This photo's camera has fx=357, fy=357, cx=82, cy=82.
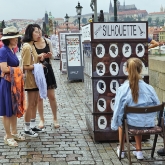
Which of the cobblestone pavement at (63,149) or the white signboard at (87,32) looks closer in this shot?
the cobblestone pavement at (63,149)

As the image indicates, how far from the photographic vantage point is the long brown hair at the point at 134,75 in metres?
4.16

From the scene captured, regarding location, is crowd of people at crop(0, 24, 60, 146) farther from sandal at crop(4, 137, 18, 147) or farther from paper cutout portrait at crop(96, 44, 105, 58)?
paper cutout portrait at crop(96, 44, 105, 58)

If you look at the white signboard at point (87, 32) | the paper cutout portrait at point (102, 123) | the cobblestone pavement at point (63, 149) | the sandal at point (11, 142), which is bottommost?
the cobblestone pavement at point (63, 149)

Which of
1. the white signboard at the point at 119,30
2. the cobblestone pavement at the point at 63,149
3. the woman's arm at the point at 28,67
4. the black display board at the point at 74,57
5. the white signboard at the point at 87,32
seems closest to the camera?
the cobblestone pavement at the point at 63,149

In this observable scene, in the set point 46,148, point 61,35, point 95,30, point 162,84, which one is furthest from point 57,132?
point 61,35

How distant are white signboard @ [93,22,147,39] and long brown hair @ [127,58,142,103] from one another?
914mm

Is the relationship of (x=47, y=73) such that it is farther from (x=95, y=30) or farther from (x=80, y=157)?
(x=80, y=157)

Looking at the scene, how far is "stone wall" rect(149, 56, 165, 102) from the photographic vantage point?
23.5 feet

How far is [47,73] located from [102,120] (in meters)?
1.30

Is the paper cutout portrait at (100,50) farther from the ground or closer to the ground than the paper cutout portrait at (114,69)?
farther from the ground

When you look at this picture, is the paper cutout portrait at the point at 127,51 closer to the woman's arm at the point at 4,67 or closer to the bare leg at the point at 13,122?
the woman's arm at the point at 4,67

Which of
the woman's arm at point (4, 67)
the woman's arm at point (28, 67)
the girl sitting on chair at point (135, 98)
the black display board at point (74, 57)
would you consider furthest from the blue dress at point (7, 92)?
the black display board at point (74, 57)

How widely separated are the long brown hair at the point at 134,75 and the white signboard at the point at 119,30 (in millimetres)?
914

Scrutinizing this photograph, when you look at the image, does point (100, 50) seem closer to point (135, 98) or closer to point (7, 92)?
point (135, 98)
